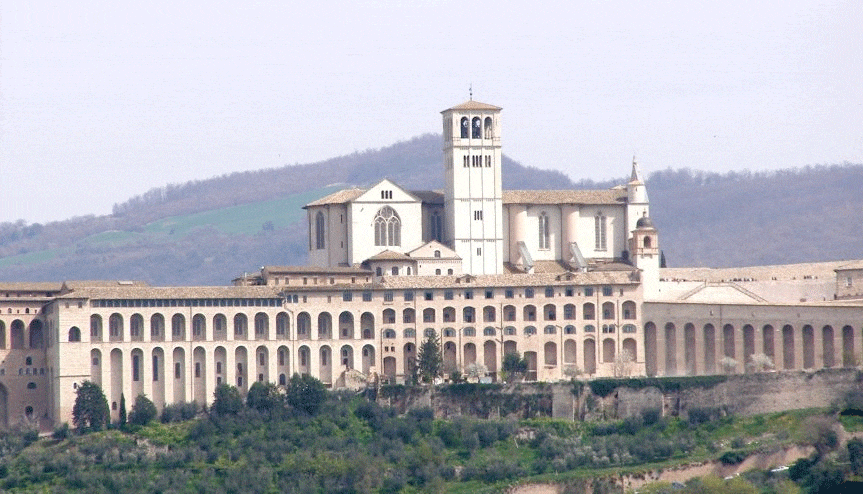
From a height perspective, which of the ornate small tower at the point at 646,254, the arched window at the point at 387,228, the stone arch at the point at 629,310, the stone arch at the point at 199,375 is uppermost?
the arched window at the point at 387,228

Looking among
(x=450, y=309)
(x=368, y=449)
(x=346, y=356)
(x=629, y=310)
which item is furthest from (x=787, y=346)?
(x=346, y=356)

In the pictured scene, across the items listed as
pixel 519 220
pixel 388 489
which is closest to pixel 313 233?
pixel 519 220

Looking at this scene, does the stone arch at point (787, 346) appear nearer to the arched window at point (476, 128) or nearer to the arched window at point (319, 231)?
the arched window at point (476, 128)

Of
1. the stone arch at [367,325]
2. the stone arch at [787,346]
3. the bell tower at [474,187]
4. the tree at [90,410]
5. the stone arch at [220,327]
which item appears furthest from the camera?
the bell tower at [474,187]

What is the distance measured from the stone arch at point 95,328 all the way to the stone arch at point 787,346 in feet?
95.7

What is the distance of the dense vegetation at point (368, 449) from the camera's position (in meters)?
96.9

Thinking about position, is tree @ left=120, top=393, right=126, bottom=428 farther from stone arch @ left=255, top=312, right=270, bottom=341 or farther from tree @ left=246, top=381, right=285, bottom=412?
stone arch @ left=255, top=312, right=270, bottom=341

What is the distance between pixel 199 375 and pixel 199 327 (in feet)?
6.95

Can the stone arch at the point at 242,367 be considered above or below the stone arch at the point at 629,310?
below

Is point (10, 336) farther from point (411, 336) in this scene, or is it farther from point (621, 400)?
point (621, 400)

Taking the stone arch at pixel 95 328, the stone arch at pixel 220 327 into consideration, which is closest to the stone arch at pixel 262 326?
the stone arch at pixel 220 327

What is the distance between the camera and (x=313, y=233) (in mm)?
120875

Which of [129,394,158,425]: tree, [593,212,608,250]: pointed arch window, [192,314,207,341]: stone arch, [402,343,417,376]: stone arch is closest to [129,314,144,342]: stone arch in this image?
[192,314,207,341]: stone arch

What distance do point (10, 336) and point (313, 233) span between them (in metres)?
18.4
